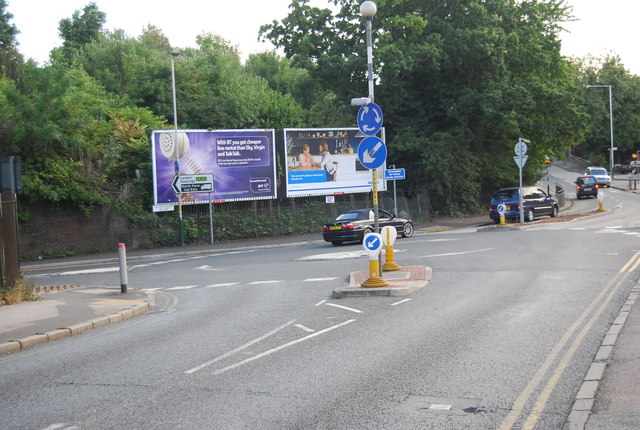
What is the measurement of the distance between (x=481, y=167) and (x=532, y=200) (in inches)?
269

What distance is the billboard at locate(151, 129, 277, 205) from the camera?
31.6m

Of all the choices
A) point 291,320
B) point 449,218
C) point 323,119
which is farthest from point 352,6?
point 291,320

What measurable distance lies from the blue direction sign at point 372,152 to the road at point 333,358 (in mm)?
2782

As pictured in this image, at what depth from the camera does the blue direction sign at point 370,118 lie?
15.0 metres

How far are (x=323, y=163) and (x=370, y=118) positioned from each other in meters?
21.1

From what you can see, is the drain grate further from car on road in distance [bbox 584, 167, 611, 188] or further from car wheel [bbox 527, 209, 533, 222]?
car on road in distance [bbox 584, 167, 611, 188]

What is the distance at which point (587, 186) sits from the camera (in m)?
55.0

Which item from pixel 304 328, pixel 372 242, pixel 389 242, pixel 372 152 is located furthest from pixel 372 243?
pixel 304 328

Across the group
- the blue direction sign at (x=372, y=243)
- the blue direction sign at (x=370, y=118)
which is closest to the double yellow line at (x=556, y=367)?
the blue direction sign at (x=372, y=243)

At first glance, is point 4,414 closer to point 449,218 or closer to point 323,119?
point 449,218

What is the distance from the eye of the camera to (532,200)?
3697 cm

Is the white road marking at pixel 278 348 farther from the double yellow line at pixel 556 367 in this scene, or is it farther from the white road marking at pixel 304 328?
the double yellow line at pixel 556 367

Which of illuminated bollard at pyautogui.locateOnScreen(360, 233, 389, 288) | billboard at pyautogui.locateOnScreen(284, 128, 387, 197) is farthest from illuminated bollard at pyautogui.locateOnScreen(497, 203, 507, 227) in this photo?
illuminated bollard at pyautogui.locateOnScreen(360, 233, 389, 288)

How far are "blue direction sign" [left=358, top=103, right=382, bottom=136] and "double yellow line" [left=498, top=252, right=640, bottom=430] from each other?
5.41m
